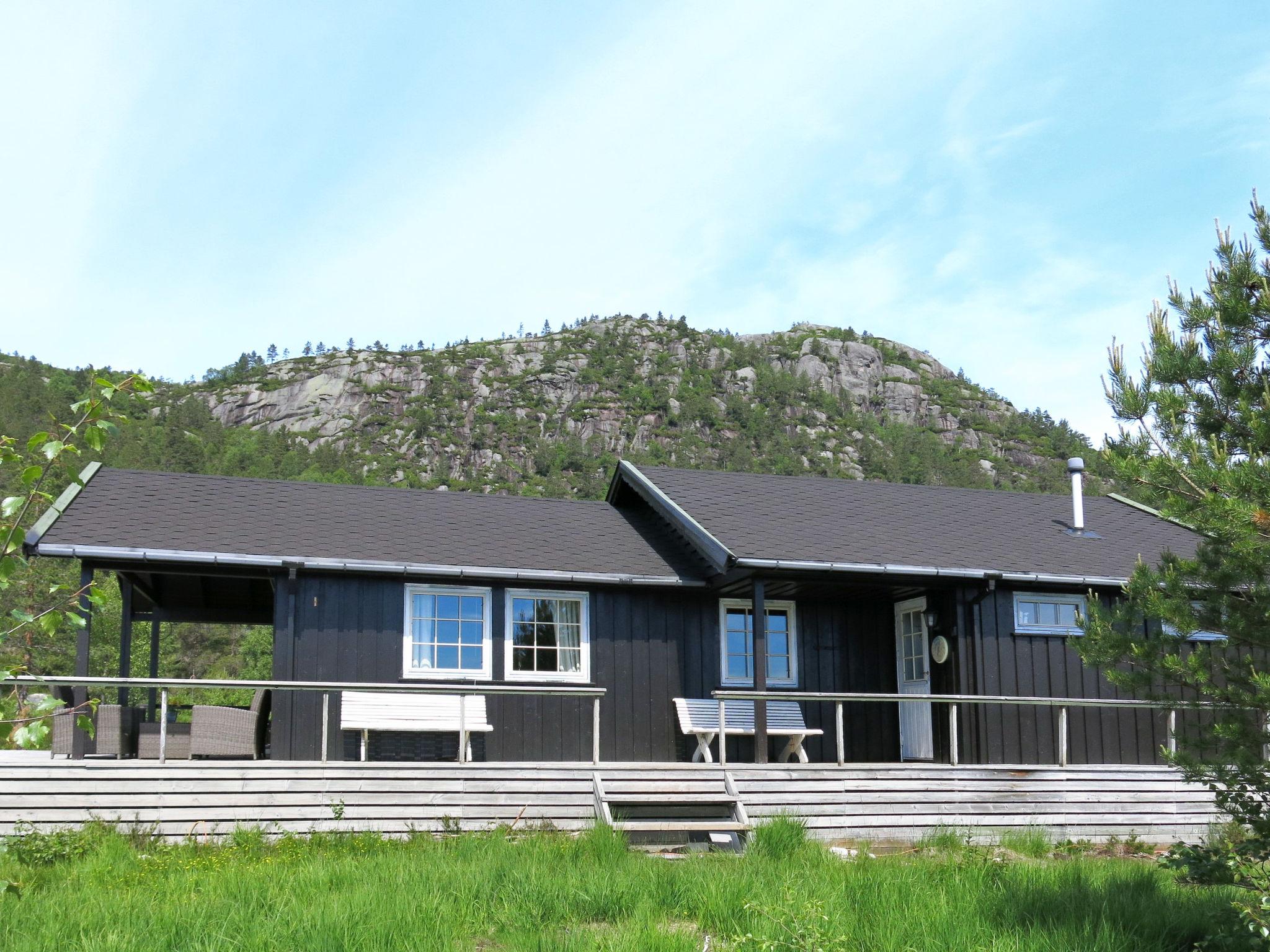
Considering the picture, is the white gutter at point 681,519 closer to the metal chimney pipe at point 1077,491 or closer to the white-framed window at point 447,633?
the white-framed window at point 447,633

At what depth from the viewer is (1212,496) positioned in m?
6.23

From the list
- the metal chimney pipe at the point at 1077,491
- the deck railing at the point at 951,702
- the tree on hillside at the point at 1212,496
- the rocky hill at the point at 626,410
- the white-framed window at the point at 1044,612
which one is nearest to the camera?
the tree on hillside at the point at 1212,496

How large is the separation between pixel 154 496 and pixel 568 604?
499 cm

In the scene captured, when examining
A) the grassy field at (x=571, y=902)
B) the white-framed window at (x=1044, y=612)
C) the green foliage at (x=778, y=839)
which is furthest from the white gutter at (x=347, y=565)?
the green foliage at (x=778, y=839)

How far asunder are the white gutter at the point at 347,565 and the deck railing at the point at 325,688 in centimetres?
120

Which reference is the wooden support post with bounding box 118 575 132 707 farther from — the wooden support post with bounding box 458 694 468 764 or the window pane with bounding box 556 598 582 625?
the window pane with bounding box 556 598 582 625

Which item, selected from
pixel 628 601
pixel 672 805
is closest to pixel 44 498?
pixel 672 805

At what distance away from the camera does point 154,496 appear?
46.3ft

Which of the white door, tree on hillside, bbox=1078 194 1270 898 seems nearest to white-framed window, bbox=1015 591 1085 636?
the white door

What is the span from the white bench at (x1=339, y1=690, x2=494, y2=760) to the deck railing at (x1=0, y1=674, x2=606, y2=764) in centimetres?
13

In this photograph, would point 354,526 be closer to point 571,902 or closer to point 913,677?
point 913,677

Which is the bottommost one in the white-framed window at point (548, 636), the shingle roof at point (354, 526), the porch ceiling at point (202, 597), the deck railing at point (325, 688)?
the deck railing at point (325, 688)

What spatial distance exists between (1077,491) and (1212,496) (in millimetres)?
10945

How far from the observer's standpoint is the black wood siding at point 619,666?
12.9m
